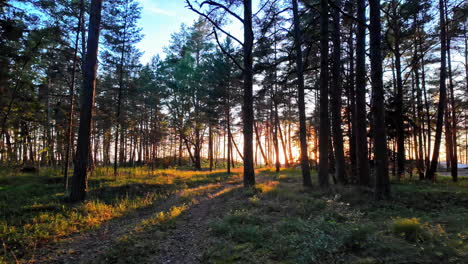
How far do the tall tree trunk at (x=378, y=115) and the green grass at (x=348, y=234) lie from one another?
0.53 m

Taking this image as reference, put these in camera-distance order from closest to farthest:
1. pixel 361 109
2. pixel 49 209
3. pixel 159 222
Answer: pixel 159 222 → pixel 49 209 → pixel 361 109

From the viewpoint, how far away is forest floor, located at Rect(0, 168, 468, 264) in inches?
122

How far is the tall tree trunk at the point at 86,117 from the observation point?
7762 millimetres

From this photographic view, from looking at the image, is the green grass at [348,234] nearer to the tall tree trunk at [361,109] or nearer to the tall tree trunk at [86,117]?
the tall tree trunk at [361,109]

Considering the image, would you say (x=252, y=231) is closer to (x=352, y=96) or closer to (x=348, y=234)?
(x=348, y=234)

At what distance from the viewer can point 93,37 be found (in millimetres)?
8109

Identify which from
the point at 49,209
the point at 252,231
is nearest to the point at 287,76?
the point at 252,231

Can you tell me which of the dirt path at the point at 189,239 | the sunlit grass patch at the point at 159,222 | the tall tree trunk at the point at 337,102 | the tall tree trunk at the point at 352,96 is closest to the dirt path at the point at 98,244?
the dirt path at the point at 189,239

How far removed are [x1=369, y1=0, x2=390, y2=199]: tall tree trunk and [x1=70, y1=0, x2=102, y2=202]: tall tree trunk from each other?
9637mm

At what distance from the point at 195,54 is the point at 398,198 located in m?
24.4

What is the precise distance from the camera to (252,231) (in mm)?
4168

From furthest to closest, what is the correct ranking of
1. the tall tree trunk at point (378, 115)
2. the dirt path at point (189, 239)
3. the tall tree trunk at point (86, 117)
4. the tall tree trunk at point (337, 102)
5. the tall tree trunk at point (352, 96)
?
the tall tree trunk at point (352, 96) < the tall tree trunk at point (337, 102) < the tall tree trunk at point (86, 117) < the tall tree trunk at point (378, 115) < the dirt path at point (189, 239)

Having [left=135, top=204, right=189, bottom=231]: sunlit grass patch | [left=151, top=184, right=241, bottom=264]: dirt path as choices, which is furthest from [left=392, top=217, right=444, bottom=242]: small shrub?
[left=135, top=204, right=189, bottom=231]: sunlit grass patch

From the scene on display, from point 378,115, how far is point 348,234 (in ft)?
14.3
